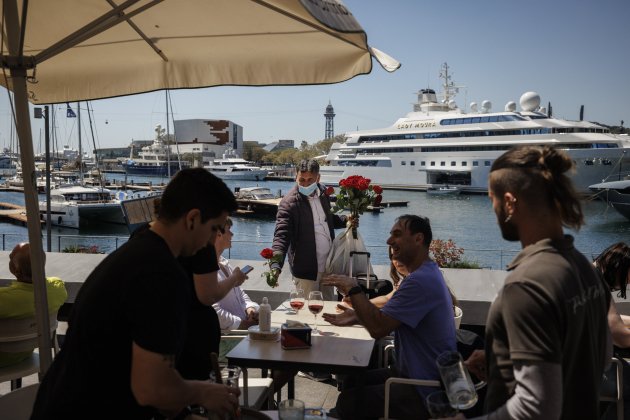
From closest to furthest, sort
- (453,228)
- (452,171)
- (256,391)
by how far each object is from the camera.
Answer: (256,391)
(453,228)
(452,171)

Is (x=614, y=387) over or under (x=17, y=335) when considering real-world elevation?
under

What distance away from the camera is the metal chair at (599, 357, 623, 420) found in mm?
2730

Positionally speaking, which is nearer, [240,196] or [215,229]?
[215,229]

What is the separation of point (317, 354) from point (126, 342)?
1.50 metres

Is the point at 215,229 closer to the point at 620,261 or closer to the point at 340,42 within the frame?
the point at 340,42

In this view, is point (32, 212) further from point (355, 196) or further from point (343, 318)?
point (355, 196)

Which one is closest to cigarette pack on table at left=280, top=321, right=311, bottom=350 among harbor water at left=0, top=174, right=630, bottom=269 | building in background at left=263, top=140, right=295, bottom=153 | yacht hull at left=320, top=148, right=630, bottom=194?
harbor water at left=0, top=174, right=630, bottom=269

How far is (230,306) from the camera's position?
3631 mm

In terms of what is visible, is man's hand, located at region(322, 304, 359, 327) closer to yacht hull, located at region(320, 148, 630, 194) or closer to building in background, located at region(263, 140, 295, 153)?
yacht hull, located at region(320, 148, 630, 194)

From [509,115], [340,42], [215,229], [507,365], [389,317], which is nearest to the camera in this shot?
[507,365]

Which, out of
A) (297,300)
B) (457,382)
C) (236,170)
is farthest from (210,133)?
(457,382)

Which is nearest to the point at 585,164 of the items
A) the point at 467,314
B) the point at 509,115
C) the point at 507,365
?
the point at 509,115

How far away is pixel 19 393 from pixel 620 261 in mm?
3002

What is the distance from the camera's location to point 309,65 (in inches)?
140
